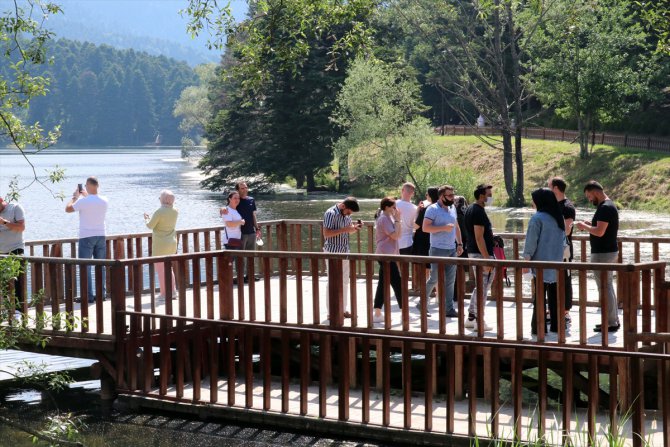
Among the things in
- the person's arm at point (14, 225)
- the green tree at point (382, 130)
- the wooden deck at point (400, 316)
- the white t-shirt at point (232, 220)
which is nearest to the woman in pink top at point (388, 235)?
the wooden deck at point (400, 316)

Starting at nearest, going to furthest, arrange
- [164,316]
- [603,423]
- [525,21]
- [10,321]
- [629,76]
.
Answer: [10,321]
[603,423]
[164,316]
[525,21]
[629,76]

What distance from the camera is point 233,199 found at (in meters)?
16.9

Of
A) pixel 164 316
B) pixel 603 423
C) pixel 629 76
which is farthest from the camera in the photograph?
pixel 629 76

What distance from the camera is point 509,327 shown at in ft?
43.3

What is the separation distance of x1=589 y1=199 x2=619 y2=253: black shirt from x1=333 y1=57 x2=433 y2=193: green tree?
4624 cm

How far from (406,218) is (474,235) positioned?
202cm

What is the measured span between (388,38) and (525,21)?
825 inches

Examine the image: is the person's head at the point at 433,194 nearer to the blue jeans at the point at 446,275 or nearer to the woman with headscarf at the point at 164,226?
the blue jeans at the point at 446,275

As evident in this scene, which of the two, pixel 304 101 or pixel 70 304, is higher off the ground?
pixel 304 101

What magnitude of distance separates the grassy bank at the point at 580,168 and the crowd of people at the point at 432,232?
35.9 metres

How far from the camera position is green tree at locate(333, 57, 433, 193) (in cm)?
6122

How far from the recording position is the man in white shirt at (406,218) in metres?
15.3

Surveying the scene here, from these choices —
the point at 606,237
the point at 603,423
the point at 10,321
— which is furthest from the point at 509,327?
the point at 10,321

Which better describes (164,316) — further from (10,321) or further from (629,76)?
(629,76)
